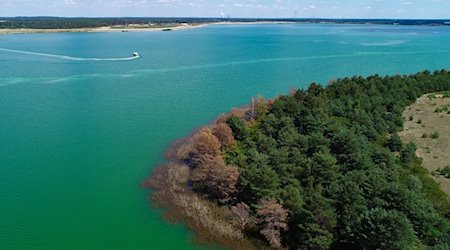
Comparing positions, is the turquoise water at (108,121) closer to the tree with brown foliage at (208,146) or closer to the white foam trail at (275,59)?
the white foam trail at (275,59)

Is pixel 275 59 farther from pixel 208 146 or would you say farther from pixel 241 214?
pixel 241 214

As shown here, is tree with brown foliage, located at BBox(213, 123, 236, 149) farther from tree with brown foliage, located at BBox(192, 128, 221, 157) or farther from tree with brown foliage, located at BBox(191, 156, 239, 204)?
tree with brown foliage, located at BBox(191, 156, 239, 204)

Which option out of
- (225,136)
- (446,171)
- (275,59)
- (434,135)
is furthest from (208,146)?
(275,59)

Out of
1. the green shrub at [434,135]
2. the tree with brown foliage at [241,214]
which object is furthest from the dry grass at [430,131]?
the tree with brown foliage at [241,214]

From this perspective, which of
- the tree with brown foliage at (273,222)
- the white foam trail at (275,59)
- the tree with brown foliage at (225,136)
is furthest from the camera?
the white foam trail at (275,59)

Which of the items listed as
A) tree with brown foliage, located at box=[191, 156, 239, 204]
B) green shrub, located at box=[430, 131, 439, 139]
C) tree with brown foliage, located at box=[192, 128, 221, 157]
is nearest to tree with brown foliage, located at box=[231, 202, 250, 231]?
tree with brown foliage, located at box=[191, 156, 239, 204]

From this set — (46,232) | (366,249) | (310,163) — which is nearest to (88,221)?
(46,232)
